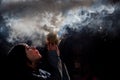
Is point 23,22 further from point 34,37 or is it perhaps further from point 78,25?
point 78,25

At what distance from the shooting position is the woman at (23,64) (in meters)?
2.62

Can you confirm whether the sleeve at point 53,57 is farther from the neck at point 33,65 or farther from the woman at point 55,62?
the neck at point 33,65

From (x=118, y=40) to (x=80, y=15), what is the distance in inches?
49.0

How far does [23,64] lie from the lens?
8.98 ft

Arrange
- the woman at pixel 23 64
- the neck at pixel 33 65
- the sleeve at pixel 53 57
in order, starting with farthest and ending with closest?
the sleeve at pixel 53 57
the neck at pixel 33 65
the woman at pixel 23 64

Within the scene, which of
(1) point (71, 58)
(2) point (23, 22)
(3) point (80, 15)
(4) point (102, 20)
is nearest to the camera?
(2) point (23, 22)

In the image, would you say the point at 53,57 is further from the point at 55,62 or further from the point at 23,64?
the point at 23,64

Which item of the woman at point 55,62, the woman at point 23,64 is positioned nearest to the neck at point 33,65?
the woman at point 23,64

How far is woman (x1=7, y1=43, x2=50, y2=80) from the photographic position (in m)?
2.62

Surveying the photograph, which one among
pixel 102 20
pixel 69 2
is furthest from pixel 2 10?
pixel 102 20

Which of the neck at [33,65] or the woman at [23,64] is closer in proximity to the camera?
the woman at [23,64]

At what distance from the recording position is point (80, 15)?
456 cm

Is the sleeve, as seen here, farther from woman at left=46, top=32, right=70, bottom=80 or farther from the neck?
the neck

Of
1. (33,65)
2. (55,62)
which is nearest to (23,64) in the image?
(33,65)
